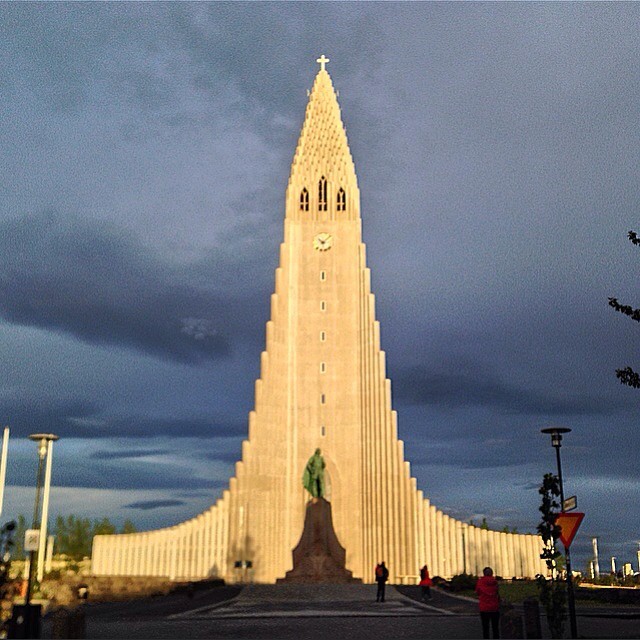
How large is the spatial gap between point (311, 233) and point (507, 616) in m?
44.9

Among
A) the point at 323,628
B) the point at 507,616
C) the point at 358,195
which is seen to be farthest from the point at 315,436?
the point at 507,616

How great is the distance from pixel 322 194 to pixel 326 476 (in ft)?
68.9

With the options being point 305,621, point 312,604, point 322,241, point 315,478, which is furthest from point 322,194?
point 305,621

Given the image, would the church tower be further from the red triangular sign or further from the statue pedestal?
the red triangular sign

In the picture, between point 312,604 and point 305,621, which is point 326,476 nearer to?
point 312,604

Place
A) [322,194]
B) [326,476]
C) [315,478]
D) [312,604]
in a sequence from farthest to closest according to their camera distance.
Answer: [322,194], [326,476], [315,478], [312,604]

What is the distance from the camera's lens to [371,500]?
5144 centimetres

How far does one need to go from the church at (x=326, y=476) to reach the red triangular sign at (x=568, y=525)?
34.7 m

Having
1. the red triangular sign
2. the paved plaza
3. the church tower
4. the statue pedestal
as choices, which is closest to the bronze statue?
the statue pedestal

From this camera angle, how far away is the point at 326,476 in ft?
172

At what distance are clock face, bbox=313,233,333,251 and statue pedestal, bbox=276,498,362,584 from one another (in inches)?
826

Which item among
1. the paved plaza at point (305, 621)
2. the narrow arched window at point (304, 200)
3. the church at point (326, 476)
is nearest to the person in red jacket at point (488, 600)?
the paved plaza at point (305, 621)

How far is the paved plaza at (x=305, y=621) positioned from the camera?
16344 mm

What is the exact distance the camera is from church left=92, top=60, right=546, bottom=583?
167 feet
